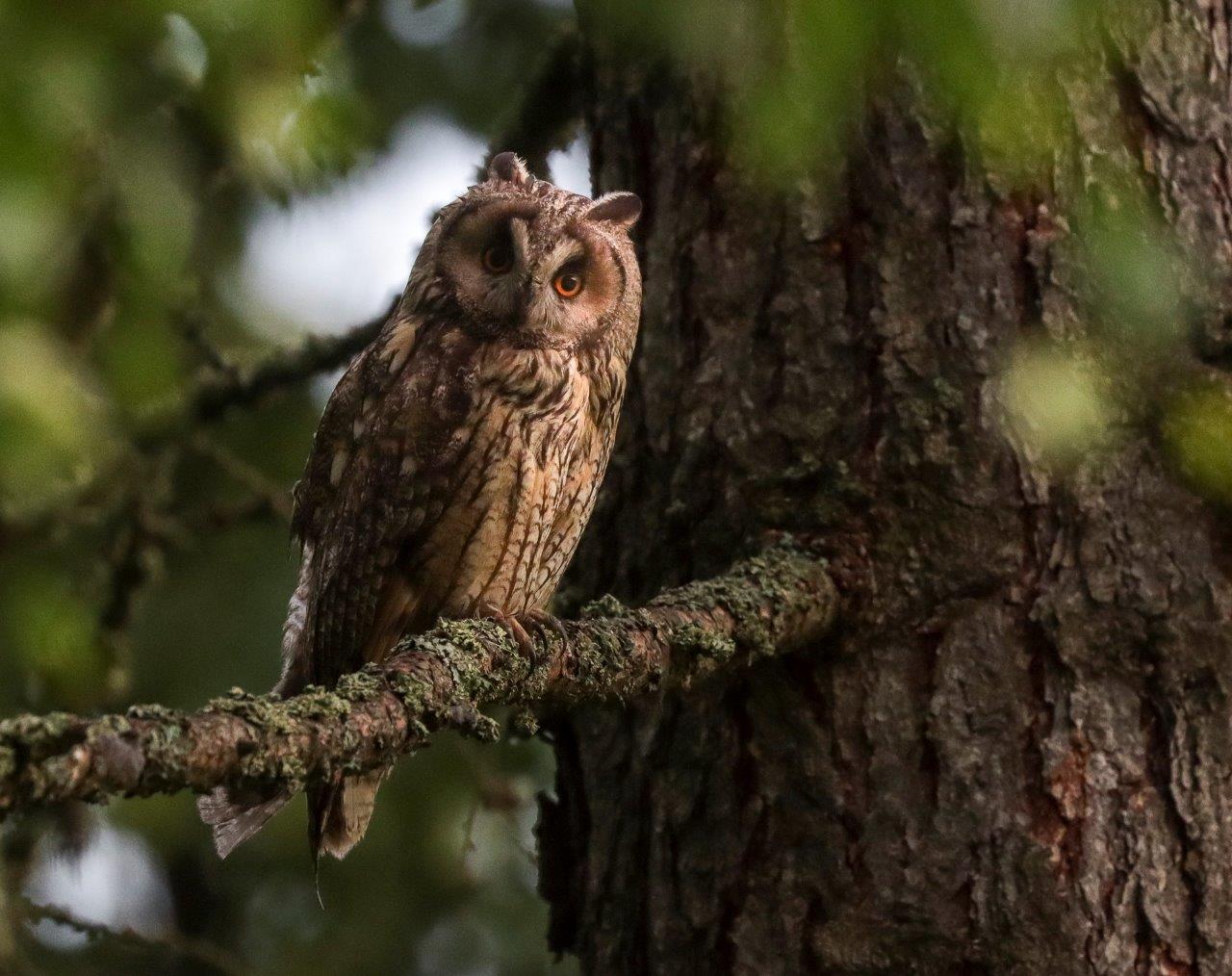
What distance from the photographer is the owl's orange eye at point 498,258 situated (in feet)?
9.46

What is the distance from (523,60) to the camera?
15.2ft

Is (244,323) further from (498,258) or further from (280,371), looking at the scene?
(498,258)

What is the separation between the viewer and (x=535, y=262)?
2797 mm

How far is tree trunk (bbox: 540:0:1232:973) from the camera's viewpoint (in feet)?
7.34

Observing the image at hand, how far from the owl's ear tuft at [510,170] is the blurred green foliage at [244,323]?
0.85 feet

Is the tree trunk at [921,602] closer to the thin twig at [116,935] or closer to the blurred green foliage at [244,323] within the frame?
the blurred green foliage at [244,323]

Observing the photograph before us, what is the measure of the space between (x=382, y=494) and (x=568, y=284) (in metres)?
0.58

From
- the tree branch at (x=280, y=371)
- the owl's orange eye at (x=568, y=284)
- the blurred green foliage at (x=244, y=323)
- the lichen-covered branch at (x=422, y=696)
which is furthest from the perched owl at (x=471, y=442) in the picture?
the lichen-covered branch at (x=422, y=696)

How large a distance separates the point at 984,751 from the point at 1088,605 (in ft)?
0.95

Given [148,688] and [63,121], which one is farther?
[148,688]

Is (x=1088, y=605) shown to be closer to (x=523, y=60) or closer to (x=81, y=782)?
(x=81, y=782)

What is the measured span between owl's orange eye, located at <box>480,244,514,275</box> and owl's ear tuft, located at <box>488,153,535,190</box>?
0.15 meters

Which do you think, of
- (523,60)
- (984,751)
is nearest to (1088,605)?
(984,751)

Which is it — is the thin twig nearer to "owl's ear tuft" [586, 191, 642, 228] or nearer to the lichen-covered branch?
the lichen-covered branch
